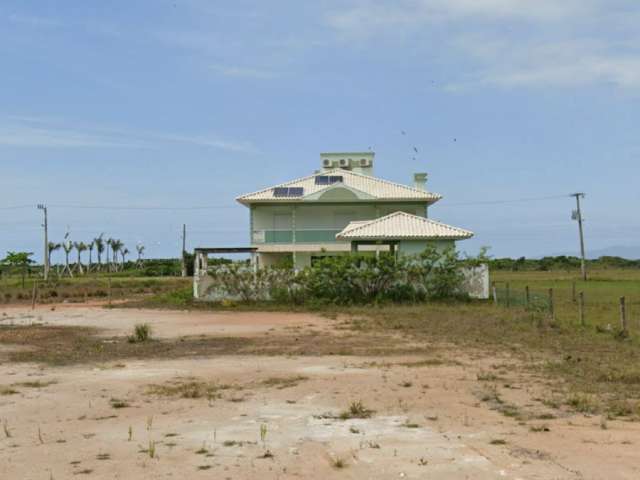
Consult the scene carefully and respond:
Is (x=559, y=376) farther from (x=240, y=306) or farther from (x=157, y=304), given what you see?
(x=157, y=304)

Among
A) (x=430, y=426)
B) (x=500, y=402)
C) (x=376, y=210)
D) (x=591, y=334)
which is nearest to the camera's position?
(x=430, y=426)

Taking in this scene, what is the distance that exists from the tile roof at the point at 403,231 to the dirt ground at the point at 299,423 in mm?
17996

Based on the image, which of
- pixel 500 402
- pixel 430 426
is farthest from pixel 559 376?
pixel 430 426

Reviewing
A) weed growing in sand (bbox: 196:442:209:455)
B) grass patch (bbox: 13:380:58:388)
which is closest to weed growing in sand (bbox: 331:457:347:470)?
weed growing in sand (bbox: 196:442:209:455)

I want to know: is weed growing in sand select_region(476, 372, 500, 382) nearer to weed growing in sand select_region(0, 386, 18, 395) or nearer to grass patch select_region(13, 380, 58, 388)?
grass patch select_region(13, 380, 58, 388)

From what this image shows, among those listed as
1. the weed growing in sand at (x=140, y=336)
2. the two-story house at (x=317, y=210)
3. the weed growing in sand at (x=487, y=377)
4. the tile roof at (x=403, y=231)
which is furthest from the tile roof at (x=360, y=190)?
the weed growing in sand at (x=487, y=377)

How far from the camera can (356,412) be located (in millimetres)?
8789

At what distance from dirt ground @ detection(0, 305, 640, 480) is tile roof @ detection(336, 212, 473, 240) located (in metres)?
18.0

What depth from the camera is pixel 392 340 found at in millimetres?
17156

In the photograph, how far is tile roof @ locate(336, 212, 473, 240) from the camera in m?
31.9

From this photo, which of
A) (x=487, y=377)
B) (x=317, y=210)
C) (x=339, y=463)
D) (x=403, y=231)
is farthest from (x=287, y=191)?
(x=339, y=463)

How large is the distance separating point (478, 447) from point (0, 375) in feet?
27.8

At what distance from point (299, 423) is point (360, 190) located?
3336 cm

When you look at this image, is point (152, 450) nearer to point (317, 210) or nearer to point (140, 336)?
point (140, 336)
